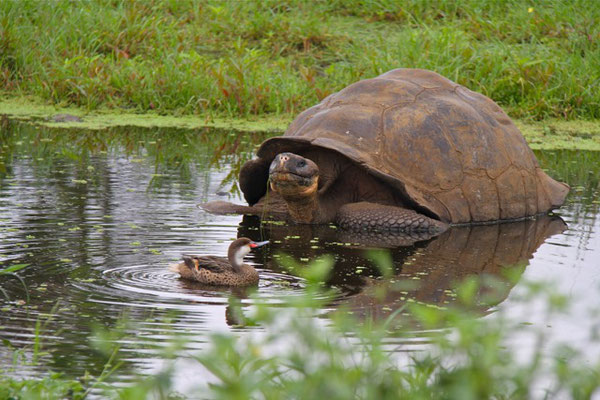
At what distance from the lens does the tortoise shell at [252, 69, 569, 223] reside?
7516 millimetres

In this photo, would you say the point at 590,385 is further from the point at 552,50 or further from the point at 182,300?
the point at 552,50

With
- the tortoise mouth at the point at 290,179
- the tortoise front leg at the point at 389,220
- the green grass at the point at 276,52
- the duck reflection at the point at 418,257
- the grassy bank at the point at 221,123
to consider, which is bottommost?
the duck reflection at the point at 418,257

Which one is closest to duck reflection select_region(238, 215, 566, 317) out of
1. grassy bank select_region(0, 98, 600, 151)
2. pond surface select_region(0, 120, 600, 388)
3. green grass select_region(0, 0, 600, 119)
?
pond surface select_region(0, 120, 600, 388)

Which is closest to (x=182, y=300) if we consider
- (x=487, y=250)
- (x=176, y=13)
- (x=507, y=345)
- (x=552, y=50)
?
(x=507, y=345)

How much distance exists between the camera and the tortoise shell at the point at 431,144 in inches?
296

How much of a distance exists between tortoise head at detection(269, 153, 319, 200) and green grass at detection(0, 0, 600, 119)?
4.58 m

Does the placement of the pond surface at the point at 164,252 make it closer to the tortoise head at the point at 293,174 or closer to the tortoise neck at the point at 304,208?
the tortoise neck at the point at 304,208

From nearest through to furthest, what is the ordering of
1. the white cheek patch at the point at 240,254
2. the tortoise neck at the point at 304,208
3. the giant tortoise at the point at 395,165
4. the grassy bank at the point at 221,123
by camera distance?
the white cheek patch at the point at 240,254, the giant tortoise at the point at 395,165, the tortoise neck at the point at 304,208, the grassy bank at the point at 221,123

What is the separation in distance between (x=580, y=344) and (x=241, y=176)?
390 centimetres

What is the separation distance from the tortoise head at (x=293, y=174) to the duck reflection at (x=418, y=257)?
28 centimetres

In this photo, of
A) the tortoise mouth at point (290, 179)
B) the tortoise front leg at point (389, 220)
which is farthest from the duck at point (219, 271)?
the tortoise front leg at point (389, 220)

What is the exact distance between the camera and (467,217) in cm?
768

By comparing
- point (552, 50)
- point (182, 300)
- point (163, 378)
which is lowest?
point (182, 300)

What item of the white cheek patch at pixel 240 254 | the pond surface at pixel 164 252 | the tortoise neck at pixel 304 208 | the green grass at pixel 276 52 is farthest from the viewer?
the green grass at pixel 276 52
